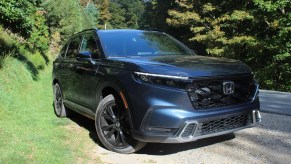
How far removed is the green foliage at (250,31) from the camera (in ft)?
73.5

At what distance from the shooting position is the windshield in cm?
571

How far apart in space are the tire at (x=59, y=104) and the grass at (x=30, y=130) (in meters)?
0.16

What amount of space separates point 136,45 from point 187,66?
1.43 m

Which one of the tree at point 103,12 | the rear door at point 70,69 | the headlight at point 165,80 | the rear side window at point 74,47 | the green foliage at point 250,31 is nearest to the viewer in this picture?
the headlight at point 165,80

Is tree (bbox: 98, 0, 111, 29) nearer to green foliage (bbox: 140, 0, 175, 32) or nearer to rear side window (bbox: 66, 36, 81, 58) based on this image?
green foliage (bbox: 140, 0, 175, 32)

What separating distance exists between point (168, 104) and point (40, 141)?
84.6 inches

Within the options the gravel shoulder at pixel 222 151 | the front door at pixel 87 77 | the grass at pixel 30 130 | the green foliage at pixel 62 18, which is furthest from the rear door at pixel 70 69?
the green foliage at pixel 62 18

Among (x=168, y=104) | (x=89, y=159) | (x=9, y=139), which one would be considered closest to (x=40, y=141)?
(x=9, y=139)

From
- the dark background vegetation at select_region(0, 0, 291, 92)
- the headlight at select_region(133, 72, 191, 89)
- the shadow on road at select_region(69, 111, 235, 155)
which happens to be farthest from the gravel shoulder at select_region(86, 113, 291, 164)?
the dark background vegetation at select_region(0, 0, 291, 92)

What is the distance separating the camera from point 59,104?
776cm

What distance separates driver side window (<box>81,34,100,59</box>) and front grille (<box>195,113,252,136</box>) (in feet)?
6.89

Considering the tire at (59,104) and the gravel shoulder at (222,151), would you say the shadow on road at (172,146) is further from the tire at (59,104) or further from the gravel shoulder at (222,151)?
the tire at (59,104)

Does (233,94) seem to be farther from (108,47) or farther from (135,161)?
(108,47)

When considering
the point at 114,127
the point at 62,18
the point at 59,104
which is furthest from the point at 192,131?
the point at 62,18
